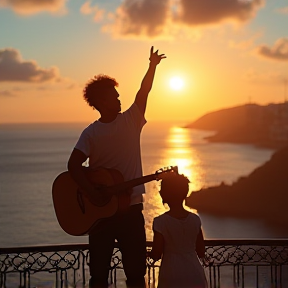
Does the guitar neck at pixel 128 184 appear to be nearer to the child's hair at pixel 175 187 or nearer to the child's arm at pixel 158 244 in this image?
the child's hair at pixel 175 187

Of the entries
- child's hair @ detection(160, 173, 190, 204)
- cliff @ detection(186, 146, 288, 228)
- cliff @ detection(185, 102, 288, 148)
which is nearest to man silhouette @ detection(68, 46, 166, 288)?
child's hair @ detection(160, 173, 190, 204)

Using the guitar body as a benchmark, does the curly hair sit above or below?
above

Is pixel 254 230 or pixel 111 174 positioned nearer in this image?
pixel 111 174

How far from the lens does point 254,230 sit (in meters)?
54.2

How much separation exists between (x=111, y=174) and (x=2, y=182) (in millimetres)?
80740

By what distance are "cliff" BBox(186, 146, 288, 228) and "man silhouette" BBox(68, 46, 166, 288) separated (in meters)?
54.5

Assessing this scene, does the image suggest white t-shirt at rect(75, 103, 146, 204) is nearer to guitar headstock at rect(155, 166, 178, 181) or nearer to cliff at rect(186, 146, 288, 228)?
guitar headstock at rect(155, 166, 178, 181)

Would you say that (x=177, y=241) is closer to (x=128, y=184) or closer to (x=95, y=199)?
(x=128, y=184)

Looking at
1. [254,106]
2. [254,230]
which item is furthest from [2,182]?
[254,106]

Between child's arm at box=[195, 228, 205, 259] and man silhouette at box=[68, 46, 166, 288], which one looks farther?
man silhouette at box=[68, 46, 166, 288]

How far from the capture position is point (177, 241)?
346cm

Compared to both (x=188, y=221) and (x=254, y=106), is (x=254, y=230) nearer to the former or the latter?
(x=188, y=221)

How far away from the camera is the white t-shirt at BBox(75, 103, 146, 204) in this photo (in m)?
3.65

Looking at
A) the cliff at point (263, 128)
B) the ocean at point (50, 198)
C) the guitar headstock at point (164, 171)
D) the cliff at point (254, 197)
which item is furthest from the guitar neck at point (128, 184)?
the cliff at point (263, 128)
